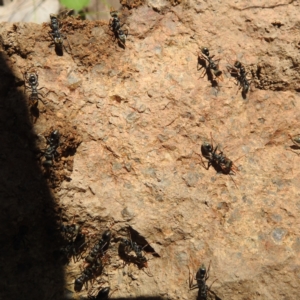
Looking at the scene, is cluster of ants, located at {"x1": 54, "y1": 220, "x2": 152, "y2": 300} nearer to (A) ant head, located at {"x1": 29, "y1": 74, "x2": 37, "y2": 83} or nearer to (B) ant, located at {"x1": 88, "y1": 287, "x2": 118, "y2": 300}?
(B) ant, located at {"x1": 88, "y1": 287, "x2": 118, "y2": 300}

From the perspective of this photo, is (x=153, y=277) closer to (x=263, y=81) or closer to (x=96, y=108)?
(x=96, y=108)

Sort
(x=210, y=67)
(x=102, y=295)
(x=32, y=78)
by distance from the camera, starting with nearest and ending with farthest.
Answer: (x=32, y=78) < (x=102, y=295) < (x=210, y=67)

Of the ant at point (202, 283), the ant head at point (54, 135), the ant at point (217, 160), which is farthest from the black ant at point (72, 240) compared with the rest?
the ant at point (217, 160)

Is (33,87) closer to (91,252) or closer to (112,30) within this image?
(112,30)

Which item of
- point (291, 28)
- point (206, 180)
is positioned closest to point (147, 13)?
point (291, 28)

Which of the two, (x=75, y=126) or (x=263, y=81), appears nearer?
(x=75, y=126)

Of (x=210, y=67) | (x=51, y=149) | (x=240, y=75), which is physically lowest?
(x=51, y=149)

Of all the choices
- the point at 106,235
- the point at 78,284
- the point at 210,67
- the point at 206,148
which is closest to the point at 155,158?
the point at 206,148
